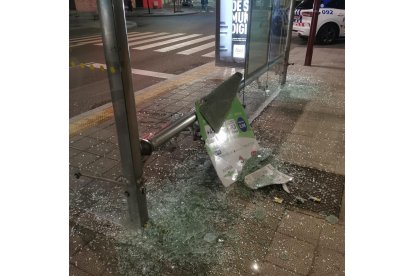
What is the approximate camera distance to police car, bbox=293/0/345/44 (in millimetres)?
11250

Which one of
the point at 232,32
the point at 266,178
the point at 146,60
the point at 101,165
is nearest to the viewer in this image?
the point at 266,178

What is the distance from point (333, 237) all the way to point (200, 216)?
1.07m

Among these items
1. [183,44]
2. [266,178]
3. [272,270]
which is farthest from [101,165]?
[183,44]

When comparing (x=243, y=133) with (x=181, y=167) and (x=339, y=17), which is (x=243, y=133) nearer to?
(x=181, y=167)

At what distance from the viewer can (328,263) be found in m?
2.13

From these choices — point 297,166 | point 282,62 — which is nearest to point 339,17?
point 282,62

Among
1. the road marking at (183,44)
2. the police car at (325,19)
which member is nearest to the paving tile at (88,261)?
the road marking at (183,44)

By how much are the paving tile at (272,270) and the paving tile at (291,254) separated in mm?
29

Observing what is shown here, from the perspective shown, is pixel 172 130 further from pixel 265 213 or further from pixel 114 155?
pixel 114 155

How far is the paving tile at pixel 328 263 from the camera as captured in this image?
206 centimetres

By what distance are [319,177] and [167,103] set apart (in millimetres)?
3098

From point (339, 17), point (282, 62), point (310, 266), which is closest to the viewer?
point (310, 266)

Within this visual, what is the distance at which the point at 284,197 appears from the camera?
2834 millimetres

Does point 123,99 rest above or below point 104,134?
above
